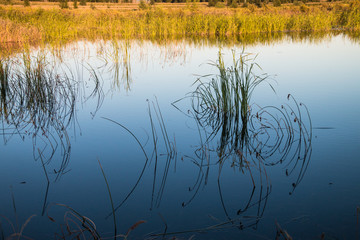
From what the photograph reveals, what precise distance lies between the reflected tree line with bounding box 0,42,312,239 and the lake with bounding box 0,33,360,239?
0.5 inches

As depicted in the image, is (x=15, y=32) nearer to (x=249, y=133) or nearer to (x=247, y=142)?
(x=249, y=133)

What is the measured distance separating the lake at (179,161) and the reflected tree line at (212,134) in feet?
0.05

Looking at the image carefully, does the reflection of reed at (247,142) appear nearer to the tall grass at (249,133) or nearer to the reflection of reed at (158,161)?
the tall grass at (249,133)

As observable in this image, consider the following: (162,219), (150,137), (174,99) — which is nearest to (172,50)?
(174,99)

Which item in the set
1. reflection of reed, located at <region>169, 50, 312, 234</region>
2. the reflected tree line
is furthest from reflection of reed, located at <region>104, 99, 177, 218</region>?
reflection of reed, located at <region>169, 50, 312, 234</region>

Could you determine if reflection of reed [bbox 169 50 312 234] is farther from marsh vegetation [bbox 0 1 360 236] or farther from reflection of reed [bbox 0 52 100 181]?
reflection of reed [bbox 0 52 100 181]

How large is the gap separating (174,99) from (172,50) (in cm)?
484

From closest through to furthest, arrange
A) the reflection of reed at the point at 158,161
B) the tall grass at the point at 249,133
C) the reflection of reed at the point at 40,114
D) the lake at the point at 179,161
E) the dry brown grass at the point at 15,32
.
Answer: the lake at the point at 179,161 < the reflection of reed at the point at 158,161 < the tall grass at the point at 249,133 < the reflection of reed at the point at 40,114 < the dry brown grass at the point at 15,32

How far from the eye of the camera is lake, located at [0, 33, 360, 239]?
7.02 feet

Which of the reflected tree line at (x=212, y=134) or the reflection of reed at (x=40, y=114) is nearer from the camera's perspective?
the reflected tree line at (x=212, y=134)

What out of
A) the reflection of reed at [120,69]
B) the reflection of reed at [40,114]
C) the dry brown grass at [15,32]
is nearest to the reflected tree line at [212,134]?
the reflection of reed at [40,114]

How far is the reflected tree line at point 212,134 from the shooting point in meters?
2.62

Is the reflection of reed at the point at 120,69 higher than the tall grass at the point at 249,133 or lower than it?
higher

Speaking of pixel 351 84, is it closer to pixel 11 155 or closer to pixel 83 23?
pixel 11 155
